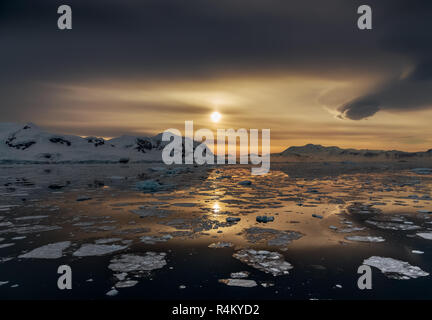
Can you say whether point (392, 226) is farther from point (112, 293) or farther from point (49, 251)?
point (49, 251)

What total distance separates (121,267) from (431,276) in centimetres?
454

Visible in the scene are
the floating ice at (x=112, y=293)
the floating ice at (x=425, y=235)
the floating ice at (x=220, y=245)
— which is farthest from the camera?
the floating ice at (x=425, y=235)

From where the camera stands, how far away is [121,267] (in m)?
4.01

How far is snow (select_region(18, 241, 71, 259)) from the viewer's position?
14.5ft

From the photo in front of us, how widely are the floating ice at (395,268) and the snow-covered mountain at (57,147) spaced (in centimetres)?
9250

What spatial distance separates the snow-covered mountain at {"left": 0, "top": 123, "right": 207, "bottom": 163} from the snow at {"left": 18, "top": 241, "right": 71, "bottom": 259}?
89.7 meters

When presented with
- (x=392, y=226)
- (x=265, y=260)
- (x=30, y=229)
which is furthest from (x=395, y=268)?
(x=30, y=229)

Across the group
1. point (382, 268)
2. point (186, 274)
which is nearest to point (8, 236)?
point (186, 274)

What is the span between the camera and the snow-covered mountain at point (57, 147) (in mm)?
87312

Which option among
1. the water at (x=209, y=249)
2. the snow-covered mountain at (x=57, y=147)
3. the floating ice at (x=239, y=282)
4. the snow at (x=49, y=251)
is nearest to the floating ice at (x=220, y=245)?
the water at (x=209, y=249)

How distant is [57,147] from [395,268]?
113573 mm

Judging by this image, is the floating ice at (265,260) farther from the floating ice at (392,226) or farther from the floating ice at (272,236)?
the floating ice at (392,226)

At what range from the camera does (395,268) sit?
13.0ft

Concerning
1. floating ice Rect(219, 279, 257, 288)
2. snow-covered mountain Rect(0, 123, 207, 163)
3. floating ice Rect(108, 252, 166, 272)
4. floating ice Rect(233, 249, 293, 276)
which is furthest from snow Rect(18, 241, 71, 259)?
snow-covered mountain Rect(0, 123, 207, 163)
